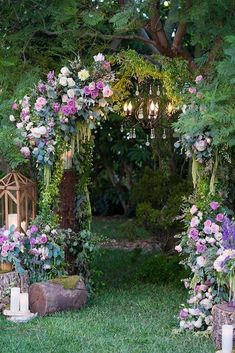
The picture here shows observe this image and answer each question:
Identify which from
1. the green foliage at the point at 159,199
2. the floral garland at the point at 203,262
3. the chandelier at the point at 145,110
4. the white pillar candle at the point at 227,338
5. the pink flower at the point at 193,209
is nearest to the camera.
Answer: the white pillar candle at the point at 227,338

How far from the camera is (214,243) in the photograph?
244 inches

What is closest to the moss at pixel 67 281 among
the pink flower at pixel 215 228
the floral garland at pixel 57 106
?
the floral garland at pixel 57 106

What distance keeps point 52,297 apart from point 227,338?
2.13 metres

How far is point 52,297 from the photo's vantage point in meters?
6.77

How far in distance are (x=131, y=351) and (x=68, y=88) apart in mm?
2777

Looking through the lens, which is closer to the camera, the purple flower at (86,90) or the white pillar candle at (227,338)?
the white pillar candle at (227,338)

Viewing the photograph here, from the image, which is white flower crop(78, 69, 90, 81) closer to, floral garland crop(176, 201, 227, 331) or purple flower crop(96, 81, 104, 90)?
purple flower crop(96, 81, 104, 90)

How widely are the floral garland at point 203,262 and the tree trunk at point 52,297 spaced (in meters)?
1.19

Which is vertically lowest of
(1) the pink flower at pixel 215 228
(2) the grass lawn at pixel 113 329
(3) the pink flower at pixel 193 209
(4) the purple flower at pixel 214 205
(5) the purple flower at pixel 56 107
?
(2) the grass lawn at pixel 113 329

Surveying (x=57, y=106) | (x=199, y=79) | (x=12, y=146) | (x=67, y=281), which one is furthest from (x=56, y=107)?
(x=67, y=281)

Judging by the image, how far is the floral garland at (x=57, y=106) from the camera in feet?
22.8

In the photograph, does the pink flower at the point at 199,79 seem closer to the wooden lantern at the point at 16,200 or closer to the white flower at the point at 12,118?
the white flower at the point at 12,118

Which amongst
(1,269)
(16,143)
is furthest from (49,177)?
(1,269)

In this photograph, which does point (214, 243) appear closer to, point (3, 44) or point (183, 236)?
point (183, 236)
